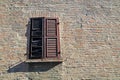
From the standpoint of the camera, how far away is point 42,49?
8492 millimetres

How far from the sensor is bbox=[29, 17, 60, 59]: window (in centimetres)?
848

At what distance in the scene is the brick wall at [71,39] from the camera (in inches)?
332

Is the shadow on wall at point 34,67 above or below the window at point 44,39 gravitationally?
below

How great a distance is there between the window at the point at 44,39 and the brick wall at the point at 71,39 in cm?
20

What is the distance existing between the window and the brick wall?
0.66ft

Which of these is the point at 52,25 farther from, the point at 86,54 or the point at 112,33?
the point at 112,33

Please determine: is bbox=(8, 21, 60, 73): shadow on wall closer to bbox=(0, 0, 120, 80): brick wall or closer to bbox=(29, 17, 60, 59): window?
bbox=(0, 0, 120, 80): brick wall

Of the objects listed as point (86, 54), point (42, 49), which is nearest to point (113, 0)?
point (86, 54)

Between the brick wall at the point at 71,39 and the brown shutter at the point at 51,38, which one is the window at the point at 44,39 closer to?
the brown shutter at the point at 51,38

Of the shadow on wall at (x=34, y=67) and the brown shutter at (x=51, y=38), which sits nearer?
the shadow on wall at (x=34, y=67)

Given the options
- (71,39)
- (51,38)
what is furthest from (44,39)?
(71,39)

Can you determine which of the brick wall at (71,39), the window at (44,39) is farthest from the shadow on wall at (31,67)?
the window at (44,39)

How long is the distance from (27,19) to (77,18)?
5.39 feet

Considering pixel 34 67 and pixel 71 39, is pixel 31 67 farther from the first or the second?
pixel 71 39
